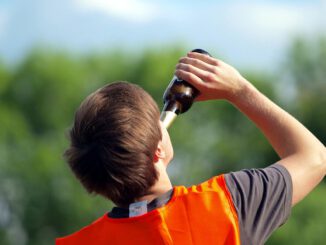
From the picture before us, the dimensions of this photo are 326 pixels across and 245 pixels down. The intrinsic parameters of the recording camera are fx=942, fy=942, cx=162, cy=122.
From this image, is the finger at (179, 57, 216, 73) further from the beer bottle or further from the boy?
the boy

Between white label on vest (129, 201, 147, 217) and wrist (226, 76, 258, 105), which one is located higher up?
wrist (226, 76, 258, 105)

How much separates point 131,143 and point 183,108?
43cm

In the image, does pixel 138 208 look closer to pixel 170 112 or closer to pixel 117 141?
pixel 117 141

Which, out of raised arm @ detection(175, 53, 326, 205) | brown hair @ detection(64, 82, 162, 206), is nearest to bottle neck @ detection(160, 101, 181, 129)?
raised arm @ detection(175, 53, 326, 205)

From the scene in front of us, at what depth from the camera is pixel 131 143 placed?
2871mm

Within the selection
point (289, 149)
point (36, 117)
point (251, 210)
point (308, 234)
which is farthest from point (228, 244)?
point (36, 117)

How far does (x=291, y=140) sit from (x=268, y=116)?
0.11 m

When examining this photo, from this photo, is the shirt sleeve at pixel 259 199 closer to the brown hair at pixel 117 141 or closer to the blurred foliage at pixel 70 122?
the brown hair at pixel 117 141

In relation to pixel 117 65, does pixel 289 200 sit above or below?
above

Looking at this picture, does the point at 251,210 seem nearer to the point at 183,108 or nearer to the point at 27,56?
the point at 183,108

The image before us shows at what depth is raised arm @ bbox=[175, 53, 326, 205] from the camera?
9.83 ft

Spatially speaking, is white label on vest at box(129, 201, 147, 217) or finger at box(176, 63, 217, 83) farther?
finger at box(176, 63, 217, 83)

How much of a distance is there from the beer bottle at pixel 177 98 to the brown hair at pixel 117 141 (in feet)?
0.73

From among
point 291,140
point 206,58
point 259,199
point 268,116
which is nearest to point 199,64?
point 206,58
